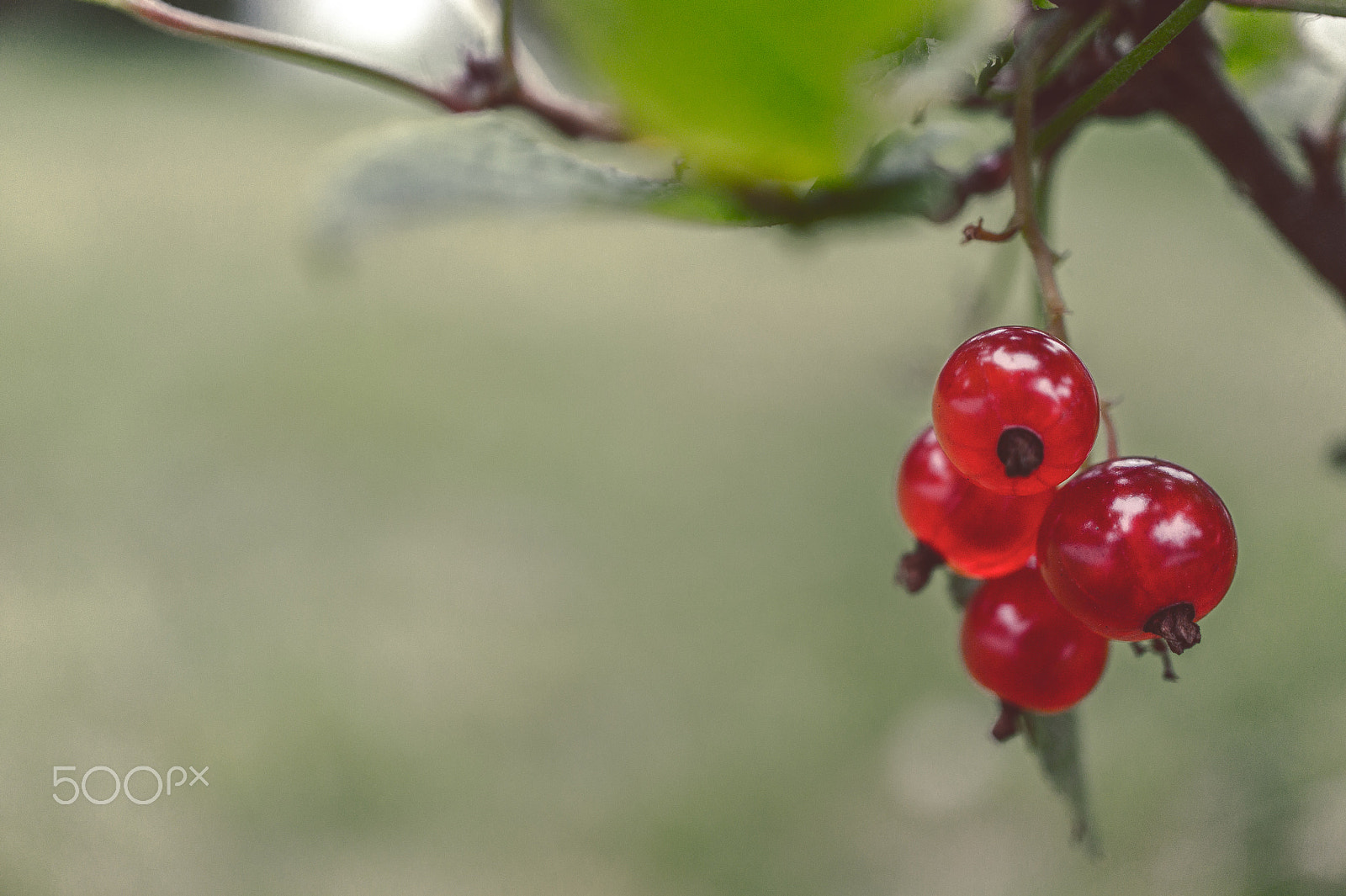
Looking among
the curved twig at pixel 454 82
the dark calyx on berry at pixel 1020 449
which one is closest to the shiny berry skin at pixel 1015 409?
the dark calyx on berry at pixel 1020 449

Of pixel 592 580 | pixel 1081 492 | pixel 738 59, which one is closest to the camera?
pixel 738 59

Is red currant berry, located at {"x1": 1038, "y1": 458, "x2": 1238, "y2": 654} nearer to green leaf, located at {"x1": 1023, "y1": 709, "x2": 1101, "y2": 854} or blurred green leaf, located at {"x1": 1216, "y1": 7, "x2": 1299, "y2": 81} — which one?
green leaf, located at {"x1": 1023, "y1": 709, "x2": 1101, "y2": 854}

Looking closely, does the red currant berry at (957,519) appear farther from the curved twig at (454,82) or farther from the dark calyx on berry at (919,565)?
the curved twig at (454,82)

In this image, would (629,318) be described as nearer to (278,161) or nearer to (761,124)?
(278,161)

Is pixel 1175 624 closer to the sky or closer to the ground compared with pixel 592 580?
closer to the sky

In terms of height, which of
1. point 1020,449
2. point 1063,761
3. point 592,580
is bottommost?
point 592,580

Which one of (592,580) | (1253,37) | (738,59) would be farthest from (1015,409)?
(592,580)

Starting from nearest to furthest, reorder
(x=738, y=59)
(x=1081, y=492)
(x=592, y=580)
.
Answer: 1. (x=738, y=59)
2. (x=1081, y=492)
3. (x=592, y=580)

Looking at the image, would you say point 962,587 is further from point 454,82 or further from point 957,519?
point 454,82

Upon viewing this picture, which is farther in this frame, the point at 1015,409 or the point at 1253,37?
the point at 1253,37
